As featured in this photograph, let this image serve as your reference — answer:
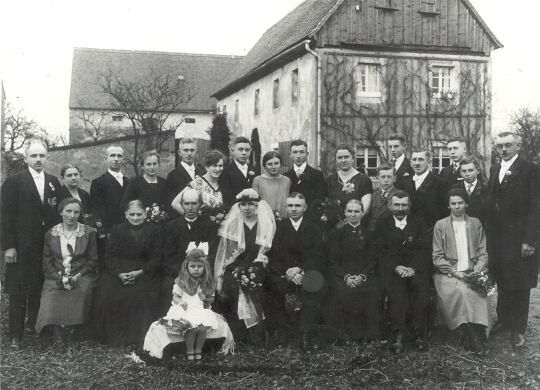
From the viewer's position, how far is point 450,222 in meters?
6.01

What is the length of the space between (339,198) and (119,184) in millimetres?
2458

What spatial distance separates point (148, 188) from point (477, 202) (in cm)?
357

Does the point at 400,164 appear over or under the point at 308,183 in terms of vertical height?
over

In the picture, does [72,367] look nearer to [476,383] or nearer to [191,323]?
[191,323]

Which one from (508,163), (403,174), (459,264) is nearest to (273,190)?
(403,174)

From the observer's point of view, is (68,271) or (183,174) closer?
(68,271)

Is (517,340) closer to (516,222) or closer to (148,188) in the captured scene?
(516,222)

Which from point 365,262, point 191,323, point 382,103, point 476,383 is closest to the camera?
point 476,383

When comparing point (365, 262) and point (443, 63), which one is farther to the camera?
point (443, 63)

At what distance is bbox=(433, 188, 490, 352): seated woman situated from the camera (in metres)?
5.64

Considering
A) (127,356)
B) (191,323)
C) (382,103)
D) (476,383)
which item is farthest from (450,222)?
(382,103)

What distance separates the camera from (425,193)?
6359 millimetres

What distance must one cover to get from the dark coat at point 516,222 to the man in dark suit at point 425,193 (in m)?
0.60

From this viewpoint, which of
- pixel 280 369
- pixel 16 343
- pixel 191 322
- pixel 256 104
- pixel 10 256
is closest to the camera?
pixel 280 369
